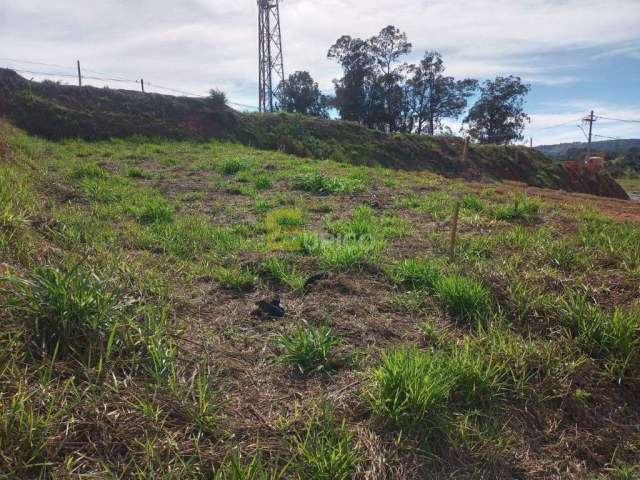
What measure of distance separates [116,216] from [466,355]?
4.46m

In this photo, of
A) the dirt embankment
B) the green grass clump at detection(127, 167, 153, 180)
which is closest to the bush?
the dirt embankment

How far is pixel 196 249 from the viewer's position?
447 cm

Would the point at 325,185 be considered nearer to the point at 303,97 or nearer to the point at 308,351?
the point at 308,351

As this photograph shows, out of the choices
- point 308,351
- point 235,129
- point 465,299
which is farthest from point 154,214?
point 235,129

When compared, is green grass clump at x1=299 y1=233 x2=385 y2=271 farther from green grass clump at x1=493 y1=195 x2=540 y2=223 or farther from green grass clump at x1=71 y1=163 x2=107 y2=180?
green grass clump at x1=71 y1=163 x2=107 y2=180

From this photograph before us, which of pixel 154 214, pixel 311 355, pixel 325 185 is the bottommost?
pixel 311 355

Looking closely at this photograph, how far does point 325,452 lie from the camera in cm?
192

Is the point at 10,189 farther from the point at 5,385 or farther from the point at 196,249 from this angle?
the point at 5,385

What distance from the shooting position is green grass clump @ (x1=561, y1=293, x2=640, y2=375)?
2.74m

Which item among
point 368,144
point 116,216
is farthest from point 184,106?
point 116,216

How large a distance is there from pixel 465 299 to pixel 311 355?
1.32m

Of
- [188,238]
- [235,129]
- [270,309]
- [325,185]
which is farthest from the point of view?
[235,129]

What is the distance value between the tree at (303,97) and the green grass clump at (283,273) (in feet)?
106

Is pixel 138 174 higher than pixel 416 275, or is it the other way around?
pixel 138 174
